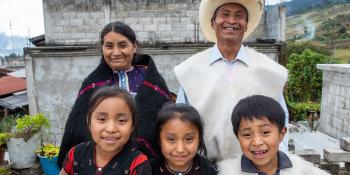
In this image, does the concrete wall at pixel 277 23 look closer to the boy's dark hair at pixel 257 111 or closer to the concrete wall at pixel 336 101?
the concrete wall at pixel 336 101

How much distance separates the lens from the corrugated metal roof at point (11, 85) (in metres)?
16.0

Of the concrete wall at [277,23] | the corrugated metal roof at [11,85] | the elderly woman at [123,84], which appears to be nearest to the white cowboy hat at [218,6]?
the elderly woman at [123,84]

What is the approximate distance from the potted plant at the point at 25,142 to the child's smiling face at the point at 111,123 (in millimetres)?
3701

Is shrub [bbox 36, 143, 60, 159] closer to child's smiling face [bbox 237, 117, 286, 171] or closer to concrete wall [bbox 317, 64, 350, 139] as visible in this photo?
child's smiling face [bbox 237, 117, 286, 171]

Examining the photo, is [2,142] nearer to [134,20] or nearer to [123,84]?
[123,84]

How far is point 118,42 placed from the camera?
245cm

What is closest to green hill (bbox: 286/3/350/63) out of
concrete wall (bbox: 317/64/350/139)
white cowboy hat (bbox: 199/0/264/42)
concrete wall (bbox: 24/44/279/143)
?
concrete wall (bbox: 317/64/350/139)

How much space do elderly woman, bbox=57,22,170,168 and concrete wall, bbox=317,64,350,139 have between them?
25.0ft

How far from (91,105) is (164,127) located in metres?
0.46

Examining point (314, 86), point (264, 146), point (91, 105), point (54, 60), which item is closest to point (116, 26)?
point (91, 105)

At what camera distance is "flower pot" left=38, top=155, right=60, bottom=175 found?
510 cm

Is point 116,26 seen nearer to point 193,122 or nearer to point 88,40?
point 193,122

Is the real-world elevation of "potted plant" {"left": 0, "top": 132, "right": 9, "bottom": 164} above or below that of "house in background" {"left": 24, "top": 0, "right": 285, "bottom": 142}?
below

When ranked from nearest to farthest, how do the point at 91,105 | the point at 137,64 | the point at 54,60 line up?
the point at 91,105 < the point at 137,64 < the point at 54,60
